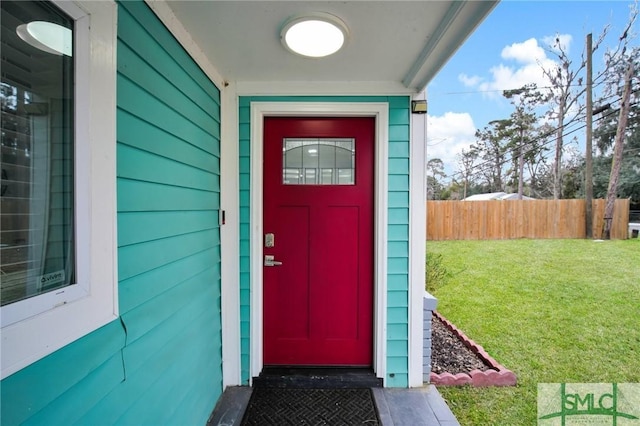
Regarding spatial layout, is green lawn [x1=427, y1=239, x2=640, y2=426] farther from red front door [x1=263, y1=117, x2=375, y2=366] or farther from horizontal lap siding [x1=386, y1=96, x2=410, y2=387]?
red front door [x1=263, y1=117, x2=375, y2=366]

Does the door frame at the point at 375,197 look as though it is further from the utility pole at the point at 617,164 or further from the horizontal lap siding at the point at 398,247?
the utility pole at the point at 617,164

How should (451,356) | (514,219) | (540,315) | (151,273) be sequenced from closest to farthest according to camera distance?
(151,273)
(451,356)
(540,315)
(514,219)

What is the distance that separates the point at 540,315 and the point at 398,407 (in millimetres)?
2580

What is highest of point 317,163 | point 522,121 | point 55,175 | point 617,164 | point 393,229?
point 522,121

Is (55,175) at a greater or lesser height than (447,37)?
lesser

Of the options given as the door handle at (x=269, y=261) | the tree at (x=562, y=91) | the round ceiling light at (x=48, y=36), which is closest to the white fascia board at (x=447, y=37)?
the round ceiling light at (x=48, y=36)

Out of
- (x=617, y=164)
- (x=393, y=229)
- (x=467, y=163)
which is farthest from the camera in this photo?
(x=467, y=163)

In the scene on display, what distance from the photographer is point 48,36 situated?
2.32 ft

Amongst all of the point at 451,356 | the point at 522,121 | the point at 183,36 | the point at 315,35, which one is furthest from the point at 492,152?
the point at 183,36

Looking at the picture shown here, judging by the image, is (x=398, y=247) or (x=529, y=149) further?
(x=529, y=149)

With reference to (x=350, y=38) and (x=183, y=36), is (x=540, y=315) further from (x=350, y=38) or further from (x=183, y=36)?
(x=183, y=36)

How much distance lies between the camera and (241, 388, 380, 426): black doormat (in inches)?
63.9
